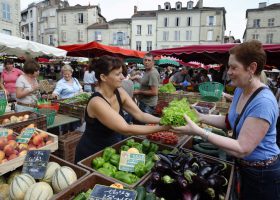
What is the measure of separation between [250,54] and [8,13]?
28170mm

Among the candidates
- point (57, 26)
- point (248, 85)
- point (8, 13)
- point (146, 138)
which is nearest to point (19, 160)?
point (146, 138)

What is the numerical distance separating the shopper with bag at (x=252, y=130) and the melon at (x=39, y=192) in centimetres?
122

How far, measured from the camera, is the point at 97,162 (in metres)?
2.14

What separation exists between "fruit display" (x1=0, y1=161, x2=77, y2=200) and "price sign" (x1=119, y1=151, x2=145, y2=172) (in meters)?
0.45

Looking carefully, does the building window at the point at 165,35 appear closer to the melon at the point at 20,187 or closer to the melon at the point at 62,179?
the melon at the point at 62,179

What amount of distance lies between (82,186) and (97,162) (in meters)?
0.41

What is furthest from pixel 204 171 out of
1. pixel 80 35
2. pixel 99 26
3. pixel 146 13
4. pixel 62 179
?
pixel 80 35

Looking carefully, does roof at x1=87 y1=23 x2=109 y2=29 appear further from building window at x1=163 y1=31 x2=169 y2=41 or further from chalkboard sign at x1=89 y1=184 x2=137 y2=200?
chalkboard sign at x1=89 y1=184 x2=137 y2=200

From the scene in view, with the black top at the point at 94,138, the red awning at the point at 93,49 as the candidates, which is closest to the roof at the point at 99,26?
the red awning at the point at 93,49

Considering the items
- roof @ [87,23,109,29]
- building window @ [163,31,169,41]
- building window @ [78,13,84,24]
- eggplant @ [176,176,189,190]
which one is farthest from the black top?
building window @ [78,13,84,24]

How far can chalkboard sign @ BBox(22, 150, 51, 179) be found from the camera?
6.31ft

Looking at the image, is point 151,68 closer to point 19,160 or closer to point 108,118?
point 108,118

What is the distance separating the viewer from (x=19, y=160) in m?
2.30

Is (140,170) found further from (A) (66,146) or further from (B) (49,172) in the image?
(A) (66,146)
